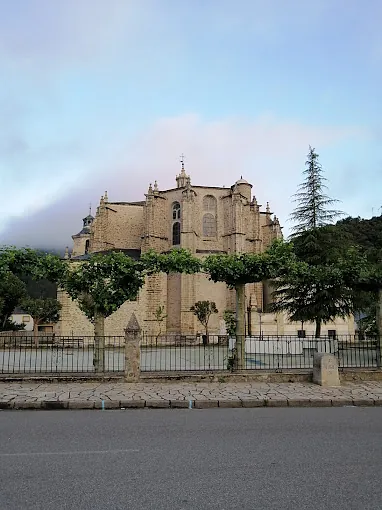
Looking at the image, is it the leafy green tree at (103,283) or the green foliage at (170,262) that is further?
the green foliage at (170,262)

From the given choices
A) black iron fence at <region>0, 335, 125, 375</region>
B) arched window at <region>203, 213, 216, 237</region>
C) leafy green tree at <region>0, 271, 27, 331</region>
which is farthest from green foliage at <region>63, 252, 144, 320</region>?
leafy green tree at <region>0, 271, 27, 331</region>

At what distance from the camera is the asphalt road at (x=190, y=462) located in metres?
3.86

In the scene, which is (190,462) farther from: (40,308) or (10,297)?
(10,297)

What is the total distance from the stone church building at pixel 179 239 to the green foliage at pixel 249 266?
2516 cm

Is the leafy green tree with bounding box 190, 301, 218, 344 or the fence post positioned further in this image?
the leafy green tree with bounding box 190, 301, 218, 344

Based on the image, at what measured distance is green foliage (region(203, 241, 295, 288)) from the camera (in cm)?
1348

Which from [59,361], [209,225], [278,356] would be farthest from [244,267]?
[209,225]

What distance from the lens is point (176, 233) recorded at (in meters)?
46.8

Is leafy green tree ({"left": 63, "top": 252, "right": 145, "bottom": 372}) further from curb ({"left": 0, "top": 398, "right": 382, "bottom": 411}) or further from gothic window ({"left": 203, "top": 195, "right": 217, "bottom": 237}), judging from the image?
gothic window ({"left": 203, "top": 195, "right": 217, "bottom": 237})

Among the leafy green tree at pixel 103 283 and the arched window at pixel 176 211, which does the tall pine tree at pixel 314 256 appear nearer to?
the leafy green tree at pixel 103 283

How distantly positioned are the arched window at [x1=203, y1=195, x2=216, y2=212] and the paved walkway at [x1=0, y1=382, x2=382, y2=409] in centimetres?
3740

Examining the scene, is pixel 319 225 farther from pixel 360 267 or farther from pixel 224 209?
pixel 224 209

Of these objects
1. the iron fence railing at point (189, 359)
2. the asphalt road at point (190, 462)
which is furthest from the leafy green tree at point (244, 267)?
the asphalt road at point (190, 462)

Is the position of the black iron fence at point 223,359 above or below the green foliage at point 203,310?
below
